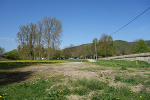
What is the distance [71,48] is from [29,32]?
166 ft

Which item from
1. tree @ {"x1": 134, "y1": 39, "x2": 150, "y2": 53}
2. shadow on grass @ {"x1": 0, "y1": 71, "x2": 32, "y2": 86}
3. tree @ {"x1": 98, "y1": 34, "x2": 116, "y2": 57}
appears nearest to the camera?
shadow on grass @ {"x1": 0, "y1": 71, "x2": 32, "y2": 86}

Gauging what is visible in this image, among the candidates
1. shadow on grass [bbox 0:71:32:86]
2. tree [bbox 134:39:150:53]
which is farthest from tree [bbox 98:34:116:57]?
shadow on grass [bbox 0:71:32:86]

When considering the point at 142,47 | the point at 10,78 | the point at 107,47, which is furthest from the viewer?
the point at 107,47

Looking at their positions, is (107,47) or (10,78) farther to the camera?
(107,47)

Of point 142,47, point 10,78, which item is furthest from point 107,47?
point 10,78

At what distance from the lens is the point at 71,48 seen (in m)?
91.5

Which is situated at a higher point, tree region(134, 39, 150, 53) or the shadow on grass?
tree region(134, 39, 150, 53)

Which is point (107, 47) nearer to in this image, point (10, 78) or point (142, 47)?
point (142, 47)

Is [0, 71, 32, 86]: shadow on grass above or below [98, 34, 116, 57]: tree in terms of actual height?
below

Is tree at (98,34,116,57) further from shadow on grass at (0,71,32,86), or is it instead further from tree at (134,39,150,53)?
shadow on grass at (0,71,32,86)

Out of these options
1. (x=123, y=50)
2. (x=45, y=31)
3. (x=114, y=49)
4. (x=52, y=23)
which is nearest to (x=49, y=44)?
(x=45, y=31)

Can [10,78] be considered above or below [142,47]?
below

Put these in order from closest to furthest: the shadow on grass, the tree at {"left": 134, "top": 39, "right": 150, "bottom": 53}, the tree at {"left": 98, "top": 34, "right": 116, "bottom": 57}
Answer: the shadow on grass, the tree at {"left": 134, "top": 39, "right": 150, "bottom": 53}, the tree at {"left": 98, "top": 34, "right": 116, "bottom": 57}

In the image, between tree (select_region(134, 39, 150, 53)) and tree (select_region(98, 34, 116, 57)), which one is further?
tree (select_region(98, 34, 116, 57))
